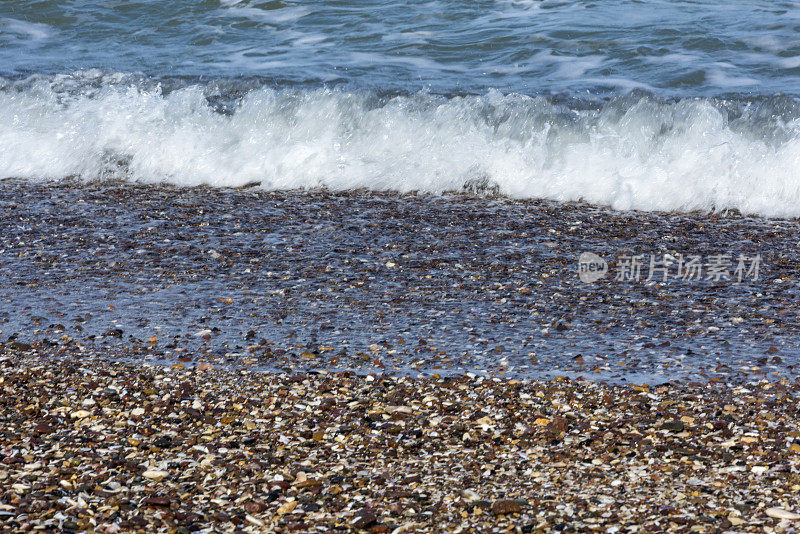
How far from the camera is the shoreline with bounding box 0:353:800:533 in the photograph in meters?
2.76

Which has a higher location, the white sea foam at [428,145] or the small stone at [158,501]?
the white sea foam at [428,145]

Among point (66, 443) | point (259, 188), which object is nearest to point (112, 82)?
point (259, 188)

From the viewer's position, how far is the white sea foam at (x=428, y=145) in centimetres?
685

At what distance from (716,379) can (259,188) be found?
448 centimetres

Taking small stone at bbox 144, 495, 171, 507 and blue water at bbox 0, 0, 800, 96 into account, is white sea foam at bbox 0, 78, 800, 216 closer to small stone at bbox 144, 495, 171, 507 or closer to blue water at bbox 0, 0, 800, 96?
blue water at bbox 0, 0, 800, 96

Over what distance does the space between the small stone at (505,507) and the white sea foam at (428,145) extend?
415cm

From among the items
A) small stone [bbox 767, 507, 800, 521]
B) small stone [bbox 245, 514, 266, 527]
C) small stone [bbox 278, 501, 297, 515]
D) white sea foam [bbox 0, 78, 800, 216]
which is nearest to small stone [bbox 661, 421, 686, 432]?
small stone [bbox 767, 507, 800, 521]

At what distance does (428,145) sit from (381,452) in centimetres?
487

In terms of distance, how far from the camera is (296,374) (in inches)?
153

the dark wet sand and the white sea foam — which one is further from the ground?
the white sea foam

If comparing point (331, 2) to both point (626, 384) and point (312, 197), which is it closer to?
point (312, 197)

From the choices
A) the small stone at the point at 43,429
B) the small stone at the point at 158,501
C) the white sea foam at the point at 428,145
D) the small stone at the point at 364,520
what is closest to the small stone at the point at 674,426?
the small stone at the point at 364,520

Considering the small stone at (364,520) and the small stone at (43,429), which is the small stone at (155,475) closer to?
the small stone at (43,429)

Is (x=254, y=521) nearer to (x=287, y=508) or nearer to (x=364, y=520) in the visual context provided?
(x=287, y=508)
